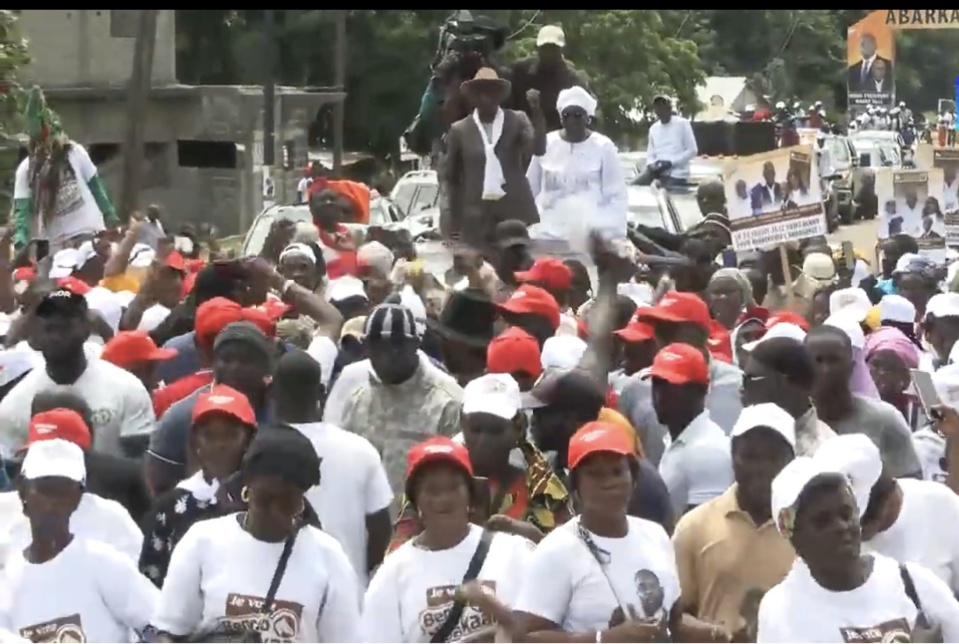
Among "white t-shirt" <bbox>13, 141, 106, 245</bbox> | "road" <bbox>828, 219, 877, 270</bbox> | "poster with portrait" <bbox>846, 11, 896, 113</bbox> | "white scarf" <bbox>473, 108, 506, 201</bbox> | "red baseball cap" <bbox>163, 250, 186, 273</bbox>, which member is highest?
"poster with portrait" <bbox>846, 11, 896, 113</bbox>

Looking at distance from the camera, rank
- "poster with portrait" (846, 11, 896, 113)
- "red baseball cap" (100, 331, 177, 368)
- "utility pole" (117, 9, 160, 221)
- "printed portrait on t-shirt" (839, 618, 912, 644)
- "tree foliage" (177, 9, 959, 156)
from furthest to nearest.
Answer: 1. "tree foliage" (177, 9, 959, 156)
2. "poster with portrait" (846, 11, 896, 113)
3. "utility pole" (117, 9, 160, 221)
4. "red baseball cap" (100, 331, 177, 368)
5. "printed portrait on t-shirt" (839, 618, 912, 644)

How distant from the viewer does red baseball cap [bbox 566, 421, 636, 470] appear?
5.71 metres

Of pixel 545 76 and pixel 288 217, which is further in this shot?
pixel 288 217

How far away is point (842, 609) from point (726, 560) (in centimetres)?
91

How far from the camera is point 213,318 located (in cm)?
816

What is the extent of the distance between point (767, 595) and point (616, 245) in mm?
6546

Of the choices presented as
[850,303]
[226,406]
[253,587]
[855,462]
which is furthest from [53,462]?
[850,303]

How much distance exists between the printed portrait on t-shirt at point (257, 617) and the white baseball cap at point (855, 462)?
1418 millimetres

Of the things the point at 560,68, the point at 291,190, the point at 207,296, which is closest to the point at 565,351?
the point at 207,296

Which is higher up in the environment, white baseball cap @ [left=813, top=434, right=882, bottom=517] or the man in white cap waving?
the man in white cap waving

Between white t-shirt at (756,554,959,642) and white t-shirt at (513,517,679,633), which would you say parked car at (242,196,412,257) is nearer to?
white t-shirt at (513,517,679,633)

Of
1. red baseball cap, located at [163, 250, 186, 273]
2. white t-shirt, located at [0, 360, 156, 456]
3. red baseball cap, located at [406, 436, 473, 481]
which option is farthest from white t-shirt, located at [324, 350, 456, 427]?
red baseball cap, located at [163, 250, 186, 273]

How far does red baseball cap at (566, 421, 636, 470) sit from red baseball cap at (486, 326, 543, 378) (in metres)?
1.57

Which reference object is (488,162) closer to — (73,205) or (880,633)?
(73,205)
